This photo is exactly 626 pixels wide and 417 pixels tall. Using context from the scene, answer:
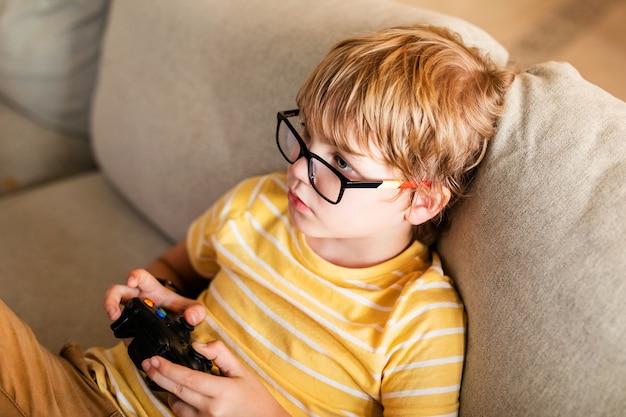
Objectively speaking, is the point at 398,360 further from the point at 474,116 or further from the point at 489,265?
the point at 474,116

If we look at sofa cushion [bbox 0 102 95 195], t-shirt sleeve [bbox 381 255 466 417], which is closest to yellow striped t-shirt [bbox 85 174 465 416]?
t-shirt sleeve [bbox 381 255 466 417]

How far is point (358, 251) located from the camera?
991 millimetres

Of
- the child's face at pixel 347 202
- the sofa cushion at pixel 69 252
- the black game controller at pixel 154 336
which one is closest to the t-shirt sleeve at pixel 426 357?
the child's face at pixel 347 202

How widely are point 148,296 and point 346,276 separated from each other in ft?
1.07

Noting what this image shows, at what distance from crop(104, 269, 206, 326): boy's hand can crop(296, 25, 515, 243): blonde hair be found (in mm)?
334

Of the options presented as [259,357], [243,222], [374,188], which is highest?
[374,188]

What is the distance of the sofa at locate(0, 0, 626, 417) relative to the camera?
0.74 m

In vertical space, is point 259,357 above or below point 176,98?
below

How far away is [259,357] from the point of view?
3.17 feet

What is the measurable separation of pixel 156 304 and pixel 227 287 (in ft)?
0.40

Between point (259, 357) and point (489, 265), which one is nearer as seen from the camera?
point (489, 265)

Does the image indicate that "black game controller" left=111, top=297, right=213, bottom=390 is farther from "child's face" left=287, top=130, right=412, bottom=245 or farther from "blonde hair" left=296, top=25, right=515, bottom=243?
"blonde hair" left=296, top=25, right=515, bottom=243

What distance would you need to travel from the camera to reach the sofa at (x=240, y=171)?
29.0 inches

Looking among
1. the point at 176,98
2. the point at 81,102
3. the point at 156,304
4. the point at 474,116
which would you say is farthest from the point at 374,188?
the point at 81,102
